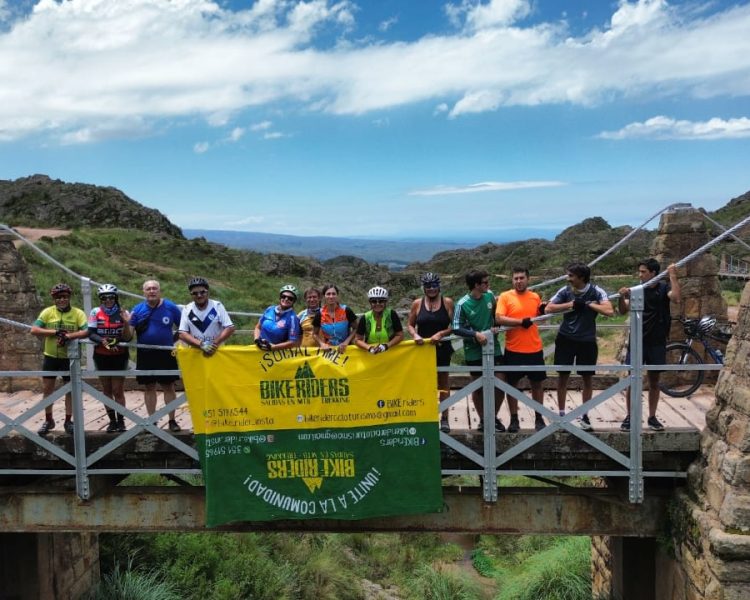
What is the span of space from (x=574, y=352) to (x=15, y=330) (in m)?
7.59

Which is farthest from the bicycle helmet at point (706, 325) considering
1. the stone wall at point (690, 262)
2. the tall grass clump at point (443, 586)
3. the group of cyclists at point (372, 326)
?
the tall grass clump at point (443, 586)

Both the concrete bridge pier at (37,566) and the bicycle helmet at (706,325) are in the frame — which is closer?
the bicycle helmet at (706,325)

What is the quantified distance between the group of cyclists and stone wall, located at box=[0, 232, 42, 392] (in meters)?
2.66

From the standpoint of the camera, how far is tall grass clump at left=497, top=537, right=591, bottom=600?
10.7 meters

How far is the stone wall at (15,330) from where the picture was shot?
941cm

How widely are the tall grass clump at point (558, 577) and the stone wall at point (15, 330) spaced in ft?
27.2

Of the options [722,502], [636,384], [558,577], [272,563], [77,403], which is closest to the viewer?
[722,502]

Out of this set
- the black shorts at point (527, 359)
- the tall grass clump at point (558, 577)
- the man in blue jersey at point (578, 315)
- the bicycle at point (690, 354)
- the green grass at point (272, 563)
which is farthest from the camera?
the green grass at point (272, 563)

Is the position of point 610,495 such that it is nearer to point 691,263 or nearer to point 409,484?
point 409,484

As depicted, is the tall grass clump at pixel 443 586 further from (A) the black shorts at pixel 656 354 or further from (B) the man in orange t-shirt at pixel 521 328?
(A) the black shorts at pixel 656 354

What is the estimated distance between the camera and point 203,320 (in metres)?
6.73

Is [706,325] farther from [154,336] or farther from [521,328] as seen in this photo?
[154,336]

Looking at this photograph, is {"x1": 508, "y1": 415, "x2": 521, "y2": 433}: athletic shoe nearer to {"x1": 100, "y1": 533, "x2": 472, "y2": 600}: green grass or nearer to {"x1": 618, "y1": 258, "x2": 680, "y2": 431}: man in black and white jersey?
{"x1": 618, "y1": 258, "x2": 680, "y2": 431}: man in black and white jersey

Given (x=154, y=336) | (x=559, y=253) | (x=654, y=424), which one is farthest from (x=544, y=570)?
(x=559, y=253)
